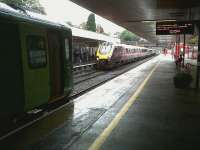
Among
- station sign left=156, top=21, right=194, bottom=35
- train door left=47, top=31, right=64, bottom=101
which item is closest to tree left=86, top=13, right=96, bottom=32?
station sign left=156, top=21, right=194, bottom=35

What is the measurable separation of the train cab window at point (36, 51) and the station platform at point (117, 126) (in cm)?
164

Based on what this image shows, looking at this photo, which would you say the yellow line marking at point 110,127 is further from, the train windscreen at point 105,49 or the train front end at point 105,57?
the train windscreen at point 105,49

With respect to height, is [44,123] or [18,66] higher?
[18,66]

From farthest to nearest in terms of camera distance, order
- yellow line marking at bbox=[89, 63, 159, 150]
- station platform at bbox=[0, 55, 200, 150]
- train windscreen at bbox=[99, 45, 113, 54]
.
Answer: train windscreen at bbox=[99, 45, 113, 54]
station platform at bbox=[0, 55, 200, 150]
yellow line marking at bbox=[89, 63, 159, 150]

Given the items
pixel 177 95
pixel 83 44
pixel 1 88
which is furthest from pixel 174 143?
pixel 83 44

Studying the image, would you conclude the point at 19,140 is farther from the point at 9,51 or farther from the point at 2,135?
the point at 9,51

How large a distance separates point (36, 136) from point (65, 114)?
246cm

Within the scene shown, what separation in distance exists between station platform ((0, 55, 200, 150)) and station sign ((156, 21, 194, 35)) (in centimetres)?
681

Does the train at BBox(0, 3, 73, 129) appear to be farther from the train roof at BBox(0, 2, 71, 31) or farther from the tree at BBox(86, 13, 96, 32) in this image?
the tree at BBox(86, 13, 96, 32)

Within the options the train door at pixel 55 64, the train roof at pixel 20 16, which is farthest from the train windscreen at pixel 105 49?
the train roof at pixel 20 16

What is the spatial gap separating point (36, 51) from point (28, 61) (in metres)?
0.59

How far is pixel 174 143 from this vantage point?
21.4 feet

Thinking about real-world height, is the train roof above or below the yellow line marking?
above

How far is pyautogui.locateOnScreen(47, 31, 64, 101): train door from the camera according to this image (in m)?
9.51
